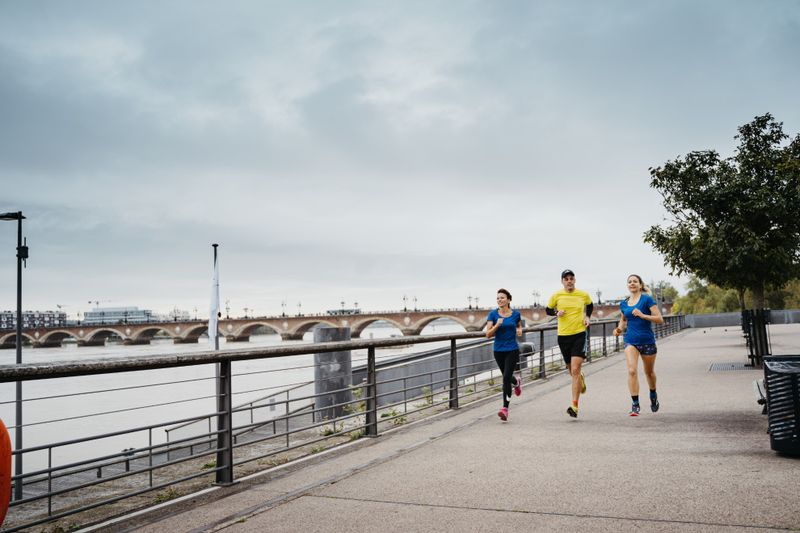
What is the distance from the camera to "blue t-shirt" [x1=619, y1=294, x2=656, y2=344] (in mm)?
8750

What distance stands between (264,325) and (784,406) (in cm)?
11042

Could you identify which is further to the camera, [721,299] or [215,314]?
[721,299]

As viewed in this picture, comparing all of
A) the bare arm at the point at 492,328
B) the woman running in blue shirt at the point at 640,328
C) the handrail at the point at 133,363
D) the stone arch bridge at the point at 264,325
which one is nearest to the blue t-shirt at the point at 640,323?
the woman running in blue shirt at the point at 640,328

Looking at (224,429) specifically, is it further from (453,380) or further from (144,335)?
(144,335)

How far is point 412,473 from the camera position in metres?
5.53

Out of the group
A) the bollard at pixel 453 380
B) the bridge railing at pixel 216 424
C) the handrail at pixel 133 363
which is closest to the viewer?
the handrail at pixel 133 363

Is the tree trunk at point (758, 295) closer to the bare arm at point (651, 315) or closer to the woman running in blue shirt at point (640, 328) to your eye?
the woman running in blue shirt at point (640, 328)

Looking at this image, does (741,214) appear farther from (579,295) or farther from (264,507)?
(264,507)

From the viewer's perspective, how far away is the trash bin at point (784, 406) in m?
5.60

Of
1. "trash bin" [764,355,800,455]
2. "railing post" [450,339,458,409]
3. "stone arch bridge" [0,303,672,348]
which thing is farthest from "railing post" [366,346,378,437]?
"stone arch bridge" [0,303,672,348]

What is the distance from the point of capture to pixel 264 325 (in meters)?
113

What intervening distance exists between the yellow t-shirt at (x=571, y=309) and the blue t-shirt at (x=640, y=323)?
530mm

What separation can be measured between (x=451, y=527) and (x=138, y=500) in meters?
3.31

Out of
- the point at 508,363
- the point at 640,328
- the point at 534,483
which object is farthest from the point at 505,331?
the point at 534,483
